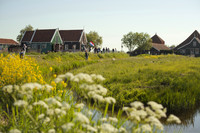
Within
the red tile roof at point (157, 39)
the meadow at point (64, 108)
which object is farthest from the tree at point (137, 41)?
the meadow at point (64, 108)

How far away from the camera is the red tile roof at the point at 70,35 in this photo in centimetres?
4853

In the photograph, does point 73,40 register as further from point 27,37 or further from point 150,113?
point 150,113

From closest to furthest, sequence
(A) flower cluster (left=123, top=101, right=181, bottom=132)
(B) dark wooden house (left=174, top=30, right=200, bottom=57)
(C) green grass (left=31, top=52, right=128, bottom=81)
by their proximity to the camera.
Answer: (A) flower cluster (left=123, top=101, right=181, bottom=132), (C) green grass (left=31, top=52, right=128, bottom=81), (B) dark wooden house (left=174, top=30, right=200, bottom=57)

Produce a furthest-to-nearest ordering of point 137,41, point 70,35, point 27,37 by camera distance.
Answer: point 137,41 → point 70,35 → point 27,37

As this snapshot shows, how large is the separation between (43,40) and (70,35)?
8.71 meters

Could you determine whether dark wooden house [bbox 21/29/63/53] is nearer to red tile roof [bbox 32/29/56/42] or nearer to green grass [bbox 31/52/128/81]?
red tile roof [bbox 32/29/56/42]

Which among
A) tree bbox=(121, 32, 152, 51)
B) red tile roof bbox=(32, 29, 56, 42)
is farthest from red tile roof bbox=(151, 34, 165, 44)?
red tile roof bbox=(32, 29, 56, 42)

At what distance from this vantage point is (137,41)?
68.7 m

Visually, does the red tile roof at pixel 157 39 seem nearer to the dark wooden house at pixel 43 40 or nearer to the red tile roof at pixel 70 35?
the red tile roof at pixel 70 35

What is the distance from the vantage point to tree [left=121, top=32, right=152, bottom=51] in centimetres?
6538

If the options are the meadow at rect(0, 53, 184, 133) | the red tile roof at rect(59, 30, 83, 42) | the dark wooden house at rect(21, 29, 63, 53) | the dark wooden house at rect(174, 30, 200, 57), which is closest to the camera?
the meadow at rect(0, 53, 184, 133)

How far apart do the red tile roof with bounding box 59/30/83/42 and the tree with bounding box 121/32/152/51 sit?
25471 millimetres

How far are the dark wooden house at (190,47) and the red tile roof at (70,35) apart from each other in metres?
30.3

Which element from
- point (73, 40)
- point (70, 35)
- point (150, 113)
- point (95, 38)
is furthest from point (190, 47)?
point (150, 113)
